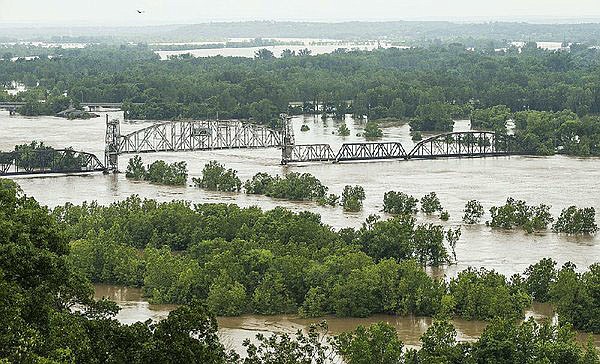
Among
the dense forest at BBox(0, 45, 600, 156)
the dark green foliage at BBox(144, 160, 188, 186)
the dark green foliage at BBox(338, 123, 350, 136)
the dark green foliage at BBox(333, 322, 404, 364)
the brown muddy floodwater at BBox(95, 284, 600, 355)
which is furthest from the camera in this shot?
the dense forest at BBox(0, 45, 600, 156)

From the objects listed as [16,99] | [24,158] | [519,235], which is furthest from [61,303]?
[16,99]

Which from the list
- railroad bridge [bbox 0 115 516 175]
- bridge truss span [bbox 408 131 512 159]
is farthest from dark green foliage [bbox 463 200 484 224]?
bridge truss span [bbox 408 131 512 159]

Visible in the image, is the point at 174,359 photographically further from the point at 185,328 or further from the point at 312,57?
the point at 312,57

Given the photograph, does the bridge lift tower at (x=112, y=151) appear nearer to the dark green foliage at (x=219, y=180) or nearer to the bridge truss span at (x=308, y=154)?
the dark green foliage at (x=219, y=180)

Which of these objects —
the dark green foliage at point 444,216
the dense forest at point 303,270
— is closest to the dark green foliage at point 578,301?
the dense forest at point 303,270

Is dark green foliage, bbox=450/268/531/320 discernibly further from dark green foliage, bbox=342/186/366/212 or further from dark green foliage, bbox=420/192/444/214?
dark green foliage, bbox=342/186/366/212
